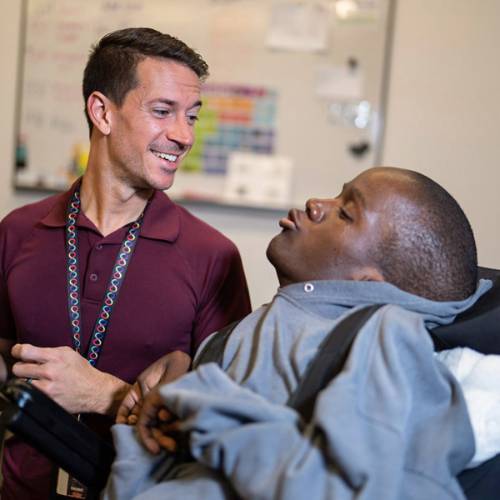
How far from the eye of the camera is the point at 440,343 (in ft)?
3.82

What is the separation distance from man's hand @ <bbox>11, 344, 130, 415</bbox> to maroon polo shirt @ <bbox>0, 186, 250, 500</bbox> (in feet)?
0.41

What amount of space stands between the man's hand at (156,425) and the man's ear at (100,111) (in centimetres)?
83

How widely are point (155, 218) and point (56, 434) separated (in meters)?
0.71

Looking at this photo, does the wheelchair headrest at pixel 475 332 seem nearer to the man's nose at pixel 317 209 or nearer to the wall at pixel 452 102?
the man's nose at pixel 317 209

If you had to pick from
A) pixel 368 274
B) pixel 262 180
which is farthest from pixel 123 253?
pixel 262 180

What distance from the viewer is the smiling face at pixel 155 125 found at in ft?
5.57

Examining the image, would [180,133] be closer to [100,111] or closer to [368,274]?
[100,111]

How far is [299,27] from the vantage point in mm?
2762

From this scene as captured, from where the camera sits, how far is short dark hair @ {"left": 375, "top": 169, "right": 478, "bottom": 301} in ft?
3.80

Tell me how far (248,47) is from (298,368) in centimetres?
201

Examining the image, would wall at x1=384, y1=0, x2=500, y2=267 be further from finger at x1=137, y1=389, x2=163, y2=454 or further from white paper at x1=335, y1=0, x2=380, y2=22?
finger at x1=137, y1=389, x2=163, y2=454

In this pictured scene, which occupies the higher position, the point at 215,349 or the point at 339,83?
the point at 339,83

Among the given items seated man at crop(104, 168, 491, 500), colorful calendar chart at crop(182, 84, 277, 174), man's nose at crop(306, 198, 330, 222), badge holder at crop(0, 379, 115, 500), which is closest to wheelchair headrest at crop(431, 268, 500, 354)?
seated man at crop(104, 168, 491, 500)

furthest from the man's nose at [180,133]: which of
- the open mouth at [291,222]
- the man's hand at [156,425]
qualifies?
the man's hand at [156,425]
